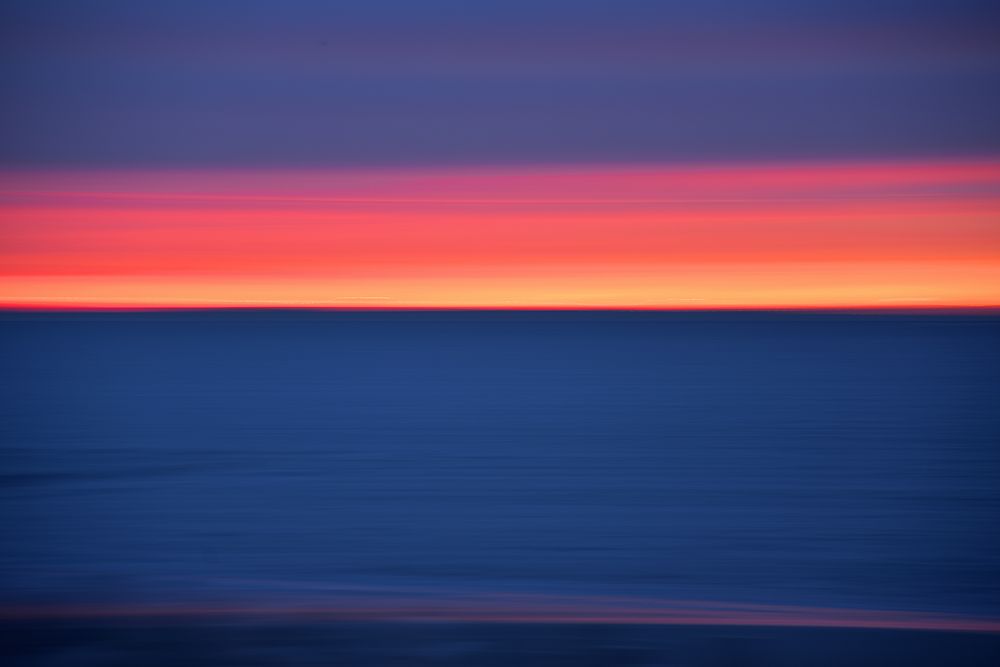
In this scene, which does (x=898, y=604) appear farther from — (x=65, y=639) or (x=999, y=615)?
→ (x=65, y=639)

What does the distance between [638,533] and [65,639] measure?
3.52 metres

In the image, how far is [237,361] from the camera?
36.9 m

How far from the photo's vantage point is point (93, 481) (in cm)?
821

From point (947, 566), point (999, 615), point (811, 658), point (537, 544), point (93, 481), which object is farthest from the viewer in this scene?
point (93, 481)

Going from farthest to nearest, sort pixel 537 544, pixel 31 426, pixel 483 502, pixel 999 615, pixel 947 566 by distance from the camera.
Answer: pixel 31 426, pixel 483 502, pixel 537 544, pixel 947 566, pixel 999 615

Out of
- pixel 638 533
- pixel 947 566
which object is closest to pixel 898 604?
pixel 947 566

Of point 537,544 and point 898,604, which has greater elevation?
point 537,544

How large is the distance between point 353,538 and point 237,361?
31650 millimetres

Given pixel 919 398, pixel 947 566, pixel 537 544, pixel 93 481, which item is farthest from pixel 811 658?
pixel 919 398

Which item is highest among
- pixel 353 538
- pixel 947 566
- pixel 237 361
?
pixel 237 361

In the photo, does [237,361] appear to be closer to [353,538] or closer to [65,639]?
[353,538]

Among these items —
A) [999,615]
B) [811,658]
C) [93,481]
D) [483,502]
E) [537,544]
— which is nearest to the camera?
[811,658]

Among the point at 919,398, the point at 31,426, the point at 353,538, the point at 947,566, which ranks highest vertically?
the point at 919,398

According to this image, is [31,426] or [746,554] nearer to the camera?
[746,554]
